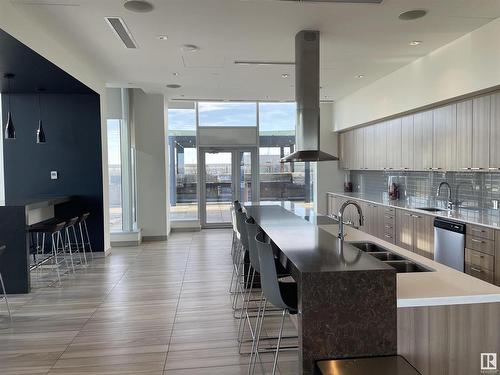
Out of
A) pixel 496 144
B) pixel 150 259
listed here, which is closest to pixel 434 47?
pixel 496 144

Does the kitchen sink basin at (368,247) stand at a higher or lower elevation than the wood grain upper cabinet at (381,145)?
lower

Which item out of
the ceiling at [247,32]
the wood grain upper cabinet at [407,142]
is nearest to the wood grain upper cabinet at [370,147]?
the wood grain upper cabinet at [407,142]

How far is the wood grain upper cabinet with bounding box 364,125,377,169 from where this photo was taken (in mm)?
7335

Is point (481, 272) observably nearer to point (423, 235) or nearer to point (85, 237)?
point (423, 235)

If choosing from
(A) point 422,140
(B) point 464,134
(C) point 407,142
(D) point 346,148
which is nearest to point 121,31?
(B) point 464,134

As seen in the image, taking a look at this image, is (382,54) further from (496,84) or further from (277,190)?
(277,190)

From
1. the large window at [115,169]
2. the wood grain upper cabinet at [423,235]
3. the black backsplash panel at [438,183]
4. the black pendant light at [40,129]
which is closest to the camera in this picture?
the black backsplash panel at [438,183]

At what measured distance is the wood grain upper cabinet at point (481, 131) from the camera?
430 cm

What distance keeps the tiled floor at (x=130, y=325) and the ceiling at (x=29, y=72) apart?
9.04ft

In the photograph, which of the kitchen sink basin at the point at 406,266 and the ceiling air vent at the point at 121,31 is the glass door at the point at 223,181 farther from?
the kitchen sink basin at the point at 406,266

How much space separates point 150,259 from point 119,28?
3711 mm

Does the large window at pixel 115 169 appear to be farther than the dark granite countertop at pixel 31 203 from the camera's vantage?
Yes

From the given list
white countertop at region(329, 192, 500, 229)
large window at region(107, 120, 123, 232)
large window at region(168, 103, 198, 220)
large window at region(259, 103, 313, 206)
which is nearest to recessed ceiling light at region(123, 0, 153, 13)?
white countertop at region(329, 192, 500, 229)

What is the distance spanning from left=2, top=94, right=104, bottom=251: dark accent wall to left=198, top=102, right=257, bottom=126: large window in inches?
127
